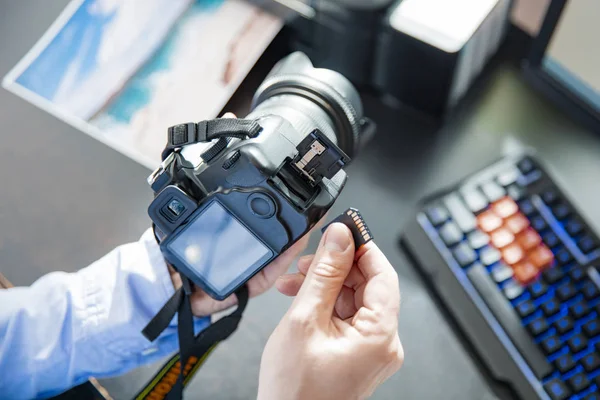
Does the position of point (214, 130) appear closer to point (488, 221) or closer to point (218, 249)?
point (218, 249)

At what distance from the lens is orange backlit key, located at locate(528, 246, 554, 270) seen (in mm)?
764

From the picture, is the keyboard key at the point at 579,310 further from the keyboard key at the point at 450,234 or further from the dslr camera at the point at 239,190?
the dslr camera at the point at 239,190

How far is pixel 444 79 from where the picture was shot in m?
0.82

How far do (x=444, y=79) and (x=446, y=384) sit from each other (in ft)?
1.16

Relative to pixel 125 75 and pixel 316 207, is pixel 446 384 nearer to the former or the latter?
pixel 316 207

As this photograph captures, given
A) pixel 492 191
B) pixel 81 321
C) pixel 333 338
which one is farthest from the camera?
pixel 492 191

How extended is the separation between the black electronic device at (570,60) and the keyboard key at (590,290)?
175 mm

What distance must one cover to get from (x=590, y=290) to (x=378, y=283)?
30cm

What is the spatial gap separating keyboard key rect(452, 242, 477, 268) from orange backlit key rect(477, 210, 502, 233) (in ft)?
0.09

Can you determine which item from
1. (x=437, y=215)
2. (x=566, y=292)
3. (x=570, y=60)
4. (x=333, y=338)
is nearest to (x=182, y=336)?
(x=333, y=338)

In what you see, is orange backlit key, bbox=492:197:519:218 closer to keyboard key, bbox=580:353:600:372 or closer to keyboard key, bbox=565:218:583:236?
keyboard key, bbox=565:218:583:236

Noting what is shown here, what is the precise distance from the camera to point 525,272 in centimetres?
76

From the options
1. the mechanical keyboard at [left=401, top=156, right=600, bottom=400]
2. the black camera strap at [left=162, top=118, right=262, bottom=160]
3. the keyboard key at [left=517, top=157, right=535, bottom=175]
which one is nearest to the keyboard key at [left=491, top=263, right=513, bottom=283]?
the mechanical keyboard at [left=401, top=156, right=600, bottom=400]

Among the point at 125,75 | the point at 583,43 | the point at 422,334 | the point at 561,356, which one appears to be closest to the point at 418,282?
the point at 422,334
